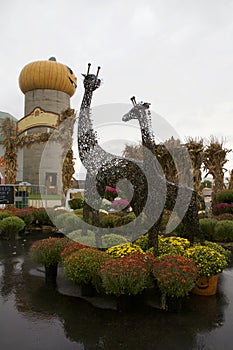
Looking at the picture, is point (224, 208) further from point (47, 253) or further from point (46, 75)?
point (46, 75)

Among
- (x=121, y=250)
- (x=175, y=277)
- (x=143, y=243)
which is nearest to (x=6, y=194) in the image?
(x=143, y=243)

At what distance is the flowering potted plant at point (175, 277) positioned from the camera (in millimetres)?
4176

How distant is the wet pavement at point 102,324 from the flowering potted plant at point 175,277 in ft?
1.11

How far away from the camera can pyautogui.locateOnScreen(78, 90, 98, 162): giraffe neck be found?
6.05 metres

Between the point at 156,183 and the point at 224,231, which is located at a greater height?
the point at 156,183

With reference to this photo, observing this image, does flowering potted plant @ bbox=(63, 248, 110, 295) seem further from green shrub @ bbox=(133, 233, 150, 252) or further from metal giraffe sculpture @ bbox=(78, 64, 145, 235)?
green shrub @ bbox=(133, 233, 150, 252)

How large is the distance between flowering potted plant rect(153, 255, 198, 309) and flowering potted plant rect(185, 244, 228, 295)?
1.95 feet

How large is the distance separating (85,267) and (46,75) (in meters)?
23.8

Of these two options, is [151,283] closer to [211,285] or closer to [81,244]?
[211,285]

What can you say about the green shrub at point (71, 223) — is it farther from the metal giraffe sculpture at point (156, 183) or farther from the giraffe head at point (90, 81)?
the giraffe head at point (90, 81)

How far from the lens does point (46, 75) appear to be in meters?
25.5

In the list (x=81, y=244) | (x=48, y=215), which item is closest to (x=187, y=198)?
(x=81, y=244)

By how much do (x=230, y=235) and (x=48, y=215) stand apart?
24.3 ft

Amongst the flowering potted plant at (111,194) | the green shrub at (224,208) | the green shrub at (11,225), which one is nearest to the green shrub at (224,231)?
the green shrub at (224,208)
